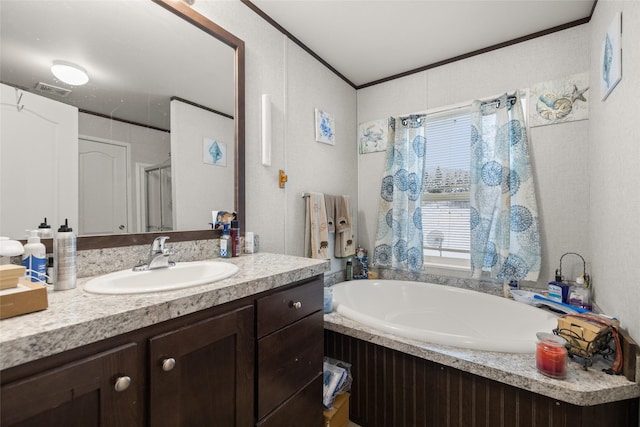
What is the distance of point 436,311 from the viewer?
237 cm

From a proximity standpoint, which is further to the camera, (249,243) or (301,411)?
(249,243)

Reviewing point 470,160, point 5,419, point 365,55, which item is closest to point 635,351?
point 470,160

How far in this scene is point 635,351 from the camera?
43.4 inches

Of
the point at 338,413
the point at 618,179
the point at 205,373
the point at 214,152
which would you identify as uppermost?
the point at 214,152

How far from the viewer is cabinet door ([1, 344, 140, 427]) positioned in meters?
0.54

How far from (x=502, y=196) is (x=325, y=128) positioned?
1468mm

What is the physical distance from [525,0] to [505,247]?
160cm

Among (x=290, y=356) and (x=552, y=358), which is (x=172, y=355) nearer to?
(x=290, y=356)

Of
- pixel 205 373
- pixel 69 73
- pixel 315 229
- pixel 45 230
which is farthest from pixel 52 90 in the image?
pixel 315 229

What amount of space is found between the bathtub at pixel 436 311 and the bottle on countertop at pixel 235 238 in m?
0.77

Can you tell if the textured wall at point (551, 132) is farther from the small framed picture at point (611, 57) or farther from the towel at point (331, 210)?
the towel at point (331, 210)

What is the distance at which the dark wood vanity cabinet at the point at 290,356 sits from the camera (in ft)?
3.40

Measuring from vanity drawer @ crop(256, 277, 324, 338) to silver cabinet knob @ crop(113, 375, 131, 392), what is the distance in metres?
0.41

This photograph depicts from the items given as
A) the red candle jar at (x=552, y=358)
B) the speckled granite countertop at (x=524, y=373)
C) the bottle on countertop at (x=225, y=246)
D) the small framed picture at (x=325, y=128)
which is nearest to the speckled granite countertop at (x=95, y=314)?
the bottle on countertop at (x=225, y=246)
